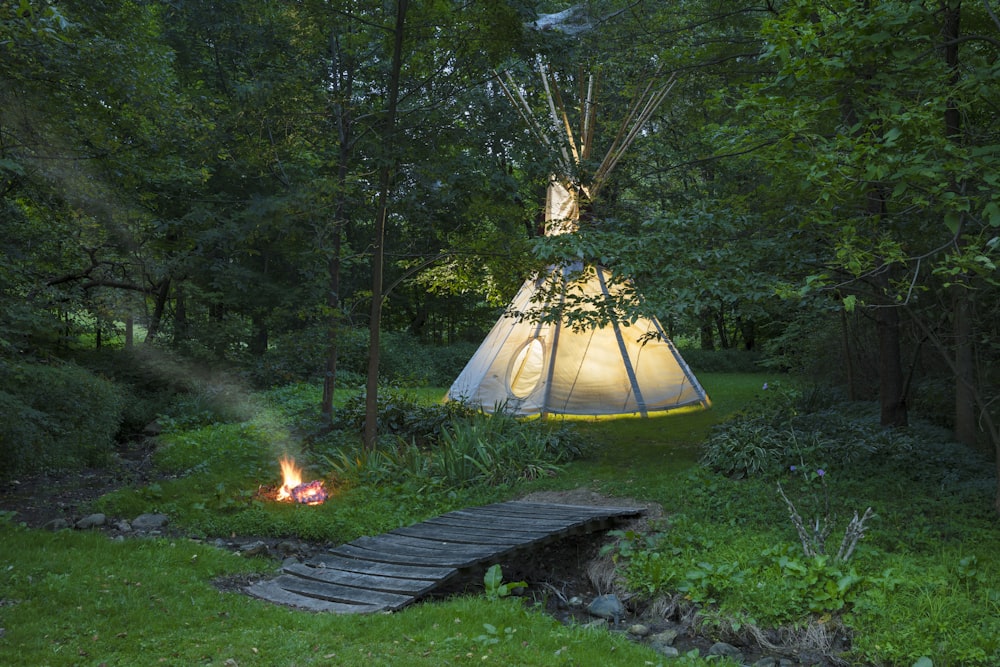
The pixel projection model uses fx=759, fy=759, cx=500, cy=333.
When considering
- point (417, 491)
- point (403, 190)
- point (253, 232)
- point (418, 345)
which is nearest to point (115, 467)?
point (253, 232)

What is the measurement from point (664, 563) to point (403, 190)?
613cm

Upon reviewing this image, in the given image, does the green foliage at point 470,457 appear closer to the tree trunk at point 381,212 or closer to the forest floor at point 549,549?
the tree trunk at point 381,212

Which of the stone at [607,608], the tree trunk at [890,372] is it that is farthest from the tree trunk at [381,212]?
the tree trunk at [890,372]

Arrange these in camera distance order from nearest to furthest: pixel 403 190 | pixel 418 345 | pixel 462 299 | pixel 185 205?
1. pixel 403 190
2. pixel 185 205
3. pixel 418 345
4. pixel 462 299

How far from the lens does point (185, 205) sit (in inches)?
666

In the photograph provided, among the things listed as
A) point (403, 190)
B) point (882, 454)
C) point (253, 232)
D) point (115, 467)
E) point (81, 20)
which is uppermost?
point (81, 20)

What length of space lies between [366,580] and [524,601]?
1.22m

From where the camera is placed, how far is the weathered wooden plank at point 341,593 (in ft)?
17.1

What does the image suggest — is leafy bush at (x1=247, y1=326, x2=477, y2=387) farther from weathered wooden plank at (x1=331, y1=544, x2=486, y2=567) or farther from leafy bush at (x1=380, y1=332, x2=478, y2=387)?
weathered wooden plank at (x1=331, y1=544, x2=486, y2=567)

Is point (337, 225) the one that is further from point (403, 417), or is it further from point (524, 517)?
point (524, 517)

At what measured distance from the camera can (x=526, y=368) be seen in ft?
44.3

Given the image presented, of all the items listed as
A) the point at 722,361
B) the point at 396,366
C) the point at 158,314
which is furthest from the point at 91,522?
the point at 722,361

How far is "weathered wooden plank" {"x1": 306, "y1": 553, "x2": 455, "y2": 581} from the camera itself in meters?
5.65

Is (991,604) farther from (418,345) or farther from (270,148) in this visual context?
(418,345)
